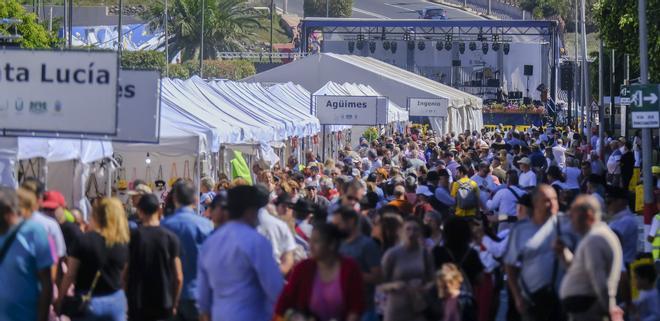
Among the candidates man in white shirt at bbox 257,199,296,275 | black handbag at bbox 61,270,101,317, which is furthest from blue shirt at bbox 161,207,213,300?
black handbag at bbox 61,270,101,317

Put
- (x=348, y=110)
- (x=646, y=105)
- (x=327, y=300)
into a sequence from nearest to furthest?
(x=327, y=300) < (x=646, y=105) < (x=348, y=110)

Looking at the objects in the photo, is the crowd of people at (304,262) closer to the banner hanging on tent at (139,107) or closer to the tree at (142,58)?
the banner hanging on tent at (139,107)

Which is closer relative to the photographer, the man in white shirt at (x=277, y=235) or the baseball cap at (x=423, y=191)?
the man in white shirt at (x=277, y=235)

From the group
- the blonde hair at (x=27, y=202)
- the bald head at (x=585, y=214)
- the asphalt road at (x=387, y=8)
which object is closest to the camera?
the bald head at (x=585, y=214)

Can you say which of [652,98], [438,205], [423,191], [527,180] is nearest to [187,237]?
[438,205]

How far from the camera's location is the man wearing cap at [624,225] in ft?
43.7

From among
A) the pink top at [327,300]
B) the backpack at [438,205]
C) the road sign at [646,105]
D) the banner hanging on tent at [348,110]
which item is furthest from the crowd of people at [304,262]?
the banner hanging on tent at [348,110]

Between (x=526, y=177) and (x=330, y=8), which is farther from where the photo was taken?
(x=330, y=8)

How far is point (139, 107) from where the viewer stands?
15578 millimetres

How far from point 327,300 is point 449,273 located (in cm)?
198

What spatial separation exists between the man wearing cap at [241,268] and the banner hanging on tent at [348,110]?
21.8 metres

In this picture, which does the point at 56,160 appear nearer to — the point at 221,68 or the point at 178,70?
the point at 178,70

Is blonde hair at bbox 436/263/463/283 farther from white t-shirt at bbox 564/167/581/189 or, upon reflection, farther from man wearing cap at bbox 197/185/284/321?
white t-shirt at bbox 564/167/581/189

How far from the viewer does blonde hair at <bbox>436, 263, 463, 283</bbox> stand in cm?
1012
